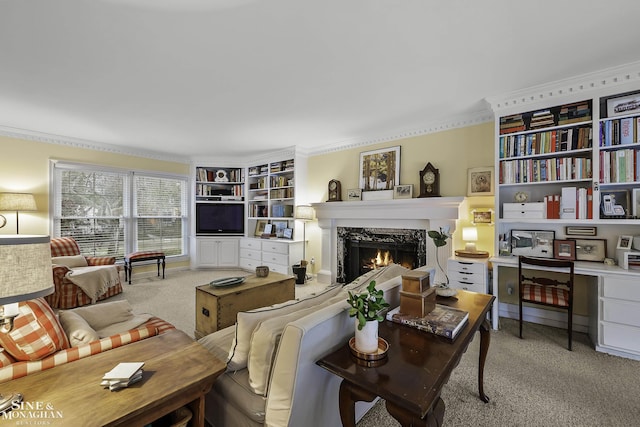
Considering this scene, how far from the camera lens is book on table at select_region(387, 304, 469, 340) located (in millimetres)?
1271

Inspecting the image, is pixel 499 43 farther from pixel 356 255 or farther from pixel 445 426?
pixel 356 255

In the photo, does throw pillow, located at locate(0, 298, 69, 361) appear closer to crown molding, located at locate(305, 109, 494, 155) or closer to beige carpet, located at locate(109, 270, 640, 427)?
beige carpet, located at locate(109, 270, 640, 427)

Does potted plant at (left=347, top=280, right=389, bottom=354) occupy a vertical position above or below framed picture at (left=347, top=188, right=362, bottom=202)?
below

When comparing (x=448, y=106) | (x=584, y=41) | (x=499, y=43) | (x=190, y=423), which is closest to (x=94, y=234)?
(x=190, y=423)

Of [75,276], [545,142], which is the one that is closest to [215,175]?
[75,276]

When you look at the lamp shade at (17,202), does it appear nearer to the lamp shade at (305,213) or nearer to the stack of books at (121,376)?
the lamp shade at (305,213)

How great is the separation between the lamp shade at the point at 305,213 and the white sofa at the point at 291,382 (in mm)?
3399

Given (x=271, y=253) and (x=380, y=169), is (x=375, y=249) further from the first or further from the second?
(x=271, y=253)

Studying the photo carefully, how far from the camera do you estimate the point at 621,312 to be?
2.32 meters

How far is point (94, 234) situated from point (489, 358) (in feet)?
19.8

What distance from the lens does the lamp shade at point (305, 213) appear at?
Result: 4.88 m

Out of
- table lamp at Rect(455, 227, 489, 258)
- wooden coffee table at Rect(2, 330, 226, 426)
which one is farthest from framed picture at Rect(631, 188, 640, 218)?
wooden coffee table at Rect(2, 330, 226, 426)

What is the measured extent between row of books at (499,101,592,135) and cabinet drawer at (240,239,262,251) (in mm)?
4345

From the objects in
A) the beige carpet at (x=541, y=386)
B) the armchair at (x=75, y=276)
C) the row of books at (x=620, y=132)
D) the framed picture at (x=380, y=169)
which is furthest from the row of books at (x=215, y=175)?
the row of books at (x=620, y=132)
